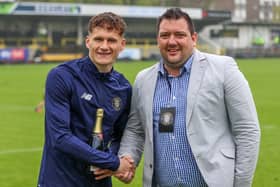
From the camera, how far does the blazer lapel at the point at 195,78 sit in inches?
129

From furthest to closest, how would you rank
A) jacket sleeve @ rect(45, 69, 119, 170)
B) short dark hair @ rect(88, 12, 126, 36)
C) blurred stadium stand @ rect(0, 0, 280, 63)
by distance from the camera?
1. blurred stadium stand @ rect(0, 0, 280, 63)
2. short dark hair @ rect(88, 12, 126, 36)
3. jacket sleeve @ rect(45, 69, 119, 170)

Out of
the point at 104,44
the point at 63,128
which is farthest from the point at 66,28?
the point at 63,128

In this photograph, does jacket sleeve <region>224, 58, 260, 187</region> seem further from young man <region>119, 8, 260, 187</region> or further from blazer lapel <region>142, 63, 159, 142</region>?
blazer lapel <region>142, 63, 159, 142</region>

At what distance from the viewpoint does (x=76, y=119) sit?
11.1ft

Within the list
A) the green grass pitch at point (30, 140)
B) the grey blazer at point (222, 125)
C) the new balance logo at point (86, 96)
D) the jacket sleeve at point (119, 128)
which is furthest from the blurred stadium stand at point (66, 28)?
the grey blazer at point (222, 125)

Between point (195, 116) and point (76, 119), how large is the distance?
732 millimetres

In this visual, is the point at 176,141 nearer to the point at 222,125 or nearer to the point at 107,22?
the point at 222,125

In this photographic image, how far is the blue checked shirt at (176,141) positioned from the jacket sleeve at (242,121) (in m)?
0.25

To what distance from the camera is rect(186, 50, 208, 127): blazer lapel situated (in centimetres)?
329

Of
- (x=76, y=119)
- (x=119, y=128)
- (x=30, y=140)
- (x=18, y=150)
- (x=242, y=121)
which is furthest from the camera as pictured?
(x=30, y=140)

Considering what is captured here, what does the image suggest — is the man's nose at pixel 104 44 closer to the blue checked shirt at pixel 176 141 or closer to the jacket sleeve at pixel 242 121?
the blue checked shirt at pixel 176 141

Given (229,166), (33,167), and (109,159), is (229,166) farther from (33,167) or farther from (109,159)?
(33,167)

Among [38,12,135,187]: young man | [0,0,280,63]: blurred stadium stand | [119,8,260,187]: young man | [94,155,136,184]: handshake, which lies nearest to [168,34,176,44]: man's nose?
[119,8,260,187]: young man

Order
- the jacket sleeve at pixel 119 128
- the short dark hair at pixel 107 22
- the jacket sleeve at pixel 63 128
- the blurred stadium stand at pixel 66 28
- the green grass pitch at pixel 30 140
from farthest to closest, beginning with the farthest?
the blurred stadium stand at pixel 66 28 < the green grass pitch at pixel 30 140 < the jacket sleeve at pixel 119 128 < the short dark hair at pixel 107 22 < the jacket sleeve at pixel 63 128
